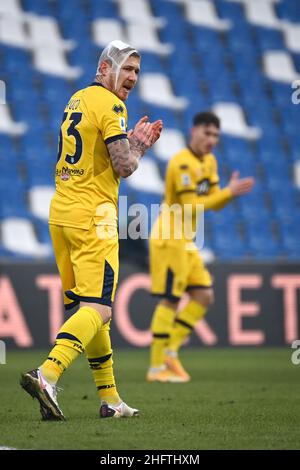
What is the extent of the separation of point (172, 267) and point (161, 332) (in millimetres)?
609

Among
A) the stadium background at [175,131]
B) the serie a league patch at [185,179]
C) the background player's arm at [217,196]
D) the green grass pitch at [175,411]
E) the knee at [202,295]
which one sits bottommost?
the green grass pitch at [175,411]

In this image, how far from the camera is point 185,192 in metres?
8.87

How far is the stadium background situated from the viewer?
1230cm

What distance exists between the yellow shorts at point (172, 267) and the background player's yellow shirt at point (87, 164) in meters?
3.52

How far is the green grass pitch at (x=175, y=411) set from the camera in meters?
4.58

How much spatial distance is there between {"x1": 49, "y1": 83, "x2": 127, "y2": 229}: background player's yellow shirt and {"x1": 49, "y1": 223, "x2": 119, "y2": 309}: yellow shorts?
59 mm

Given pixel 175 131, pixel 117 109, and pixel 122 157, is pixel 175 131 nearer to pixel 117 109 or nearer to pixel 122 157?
pixel 117 109

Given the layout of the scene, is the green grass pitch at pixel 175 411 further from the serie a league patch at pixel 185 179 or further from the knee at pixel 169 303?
the serie a league patch at pixel 185 179

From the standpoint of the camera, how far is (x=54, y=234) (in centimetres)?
558

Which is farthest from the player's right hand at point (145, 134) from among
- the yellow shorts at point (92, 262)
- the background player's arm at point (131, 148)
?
the yellow shorts at point (92, 262)
